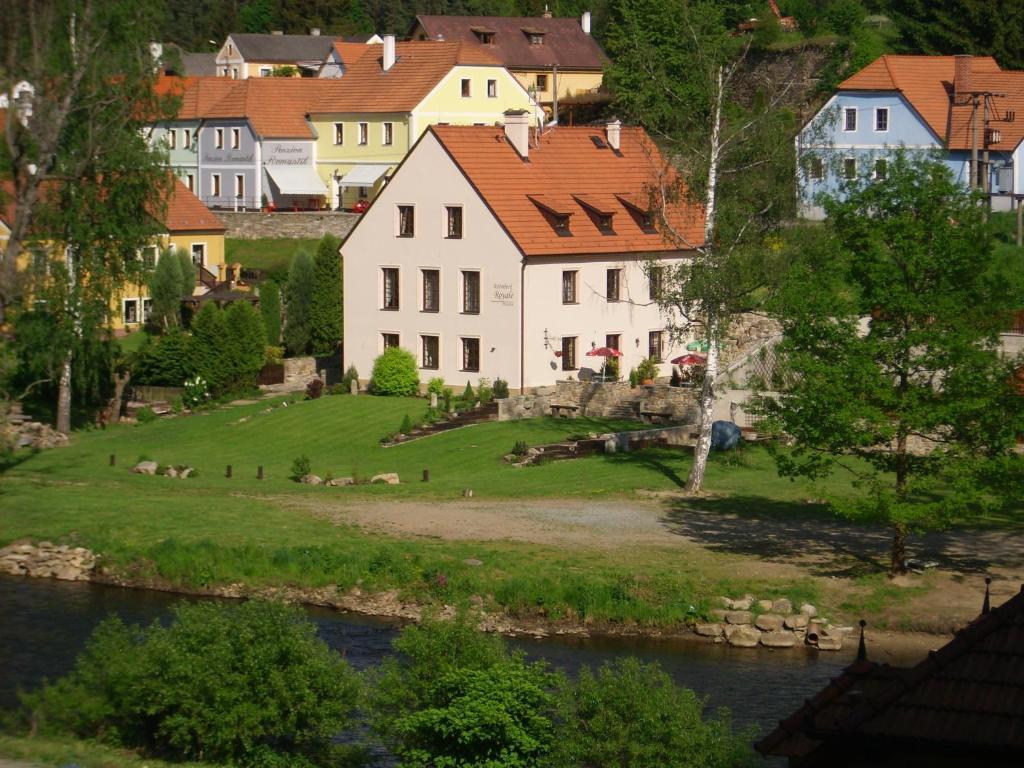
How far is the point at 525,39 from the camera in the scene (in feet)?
363

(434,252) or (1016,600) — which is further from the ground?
(434,252)

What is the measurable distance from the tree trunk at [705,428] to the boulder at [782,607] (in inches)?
384

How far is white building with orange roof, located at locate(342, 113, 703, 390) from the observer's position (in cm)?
5600

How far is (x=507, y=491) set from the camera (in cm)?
4341

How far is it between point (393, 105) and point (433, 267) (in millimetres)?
31649

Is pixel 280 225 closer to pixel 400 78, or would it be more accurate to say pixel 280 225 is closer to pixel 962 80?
pixel 400 78

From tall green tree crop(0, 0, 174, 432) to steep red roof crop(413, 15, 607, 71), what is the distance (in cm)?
5826

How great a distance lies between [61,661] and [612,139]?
124 ft

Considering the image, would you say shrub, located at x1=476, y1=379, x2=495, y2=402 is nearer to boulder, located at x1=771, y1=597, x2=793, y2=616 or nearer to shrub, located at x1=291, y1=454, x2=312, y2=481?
shrub, located at x1=291, y1=454, x2=312, y2=481

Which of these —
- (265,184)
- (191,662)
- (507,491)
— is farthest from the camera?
(265,184)

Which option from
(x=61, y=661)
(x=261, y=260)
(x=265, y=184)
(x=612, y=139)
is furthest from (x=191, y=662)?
(x=265, y=184)

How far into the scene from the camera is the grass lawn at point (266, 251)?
3131 inches

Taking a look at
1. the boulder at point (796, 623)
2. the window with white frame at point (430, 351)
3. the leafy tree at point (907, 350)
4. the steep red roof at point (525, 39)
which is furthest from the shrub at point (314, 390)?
the steep red roof at point (525, 39)

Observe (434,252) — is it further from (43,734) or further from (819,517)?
(43,734)
